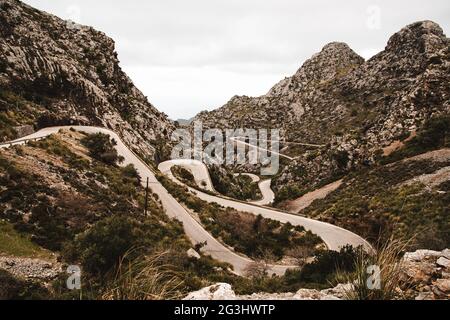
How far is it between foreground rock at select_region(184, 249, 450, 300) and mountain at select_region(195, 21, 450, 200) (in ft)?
135

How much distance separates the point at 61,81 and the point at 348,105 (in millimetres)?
73578

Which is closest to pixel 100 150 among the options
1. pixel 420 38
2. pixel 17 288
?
pixel 17 288

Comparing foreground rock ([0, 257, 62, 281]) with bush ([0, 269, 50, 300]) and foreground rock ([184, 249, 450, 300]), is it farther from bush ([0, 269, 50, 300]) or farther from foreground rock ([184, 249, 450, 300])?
foreground rock ([184, 249, 450, 300])

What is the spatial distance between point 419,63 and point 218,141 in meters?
60.7

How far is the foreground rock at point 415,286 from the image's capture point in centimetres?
670

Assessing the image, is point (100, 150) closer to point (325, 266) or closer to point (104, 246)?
point (104, 246)

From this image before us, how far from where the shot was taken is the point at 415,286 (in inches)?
307

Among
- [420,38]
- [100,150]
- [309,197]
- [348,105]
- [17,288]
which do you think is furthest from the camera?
[348,105]

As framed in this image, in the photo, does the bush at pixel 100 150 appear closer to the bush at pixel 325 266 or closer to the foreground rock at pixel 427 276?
the bush at pixel 325 266

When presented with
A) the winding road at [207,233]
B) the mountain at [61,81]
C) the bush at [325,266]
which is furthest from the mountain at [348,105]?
the bush at [325,266]

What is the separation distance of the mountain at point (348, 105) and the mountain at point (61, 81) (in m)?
31.8

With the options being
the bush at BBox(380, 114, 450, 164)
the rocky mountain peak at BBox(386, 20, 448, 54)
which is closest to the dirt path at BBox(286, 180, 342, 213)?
the bush at BBox(380, 114, 450, 164)
